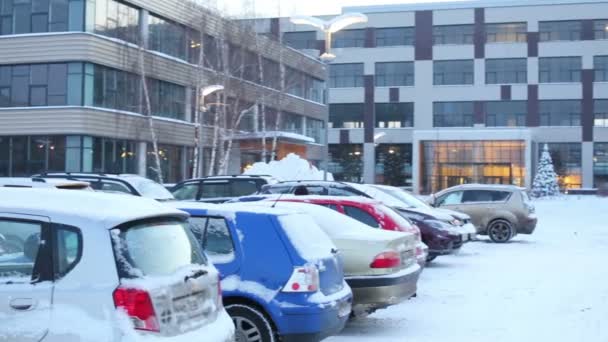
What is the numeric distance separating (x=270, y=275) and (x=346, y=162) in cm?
6934

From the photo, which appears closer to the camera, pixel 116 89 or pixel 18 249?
pixel 18 249

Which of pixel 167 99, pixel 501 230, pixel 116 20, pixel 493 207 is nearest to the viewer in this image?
pixel 493 207

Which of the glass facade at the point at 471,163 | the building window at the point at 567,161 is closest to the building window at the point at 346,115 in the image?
the glass facade at the point at 471,163

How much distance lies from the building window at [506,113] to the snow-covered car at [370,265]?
63.9 m

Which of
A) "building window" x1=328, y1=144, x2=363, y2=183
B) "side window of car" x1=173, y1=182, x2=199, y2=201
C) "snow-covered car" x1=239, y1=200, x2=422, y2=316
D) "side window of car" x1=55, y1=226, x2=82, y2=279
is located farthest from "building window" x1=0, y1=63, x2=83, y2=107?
"building window" x1=328, y1=144, x2=363, y2=183

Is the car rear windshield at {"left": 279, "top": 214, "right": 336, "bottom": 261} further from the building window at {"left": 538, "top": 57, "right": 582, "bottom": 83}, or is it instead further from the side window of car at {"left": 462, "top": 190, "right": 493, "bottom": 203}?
the building window at {"left": 538, "top": 57, "right": 582, "bottom": 83}

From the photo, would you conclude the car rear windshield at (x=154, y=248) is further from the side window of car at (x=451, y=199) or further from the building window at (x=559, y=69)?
the building window at (x=559, y=69)

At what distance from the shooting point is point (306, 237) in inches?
301

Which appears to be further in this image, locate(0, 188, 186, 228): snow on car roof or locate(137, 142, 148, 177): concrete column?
locate(137, 142, 148, 177): concrete column

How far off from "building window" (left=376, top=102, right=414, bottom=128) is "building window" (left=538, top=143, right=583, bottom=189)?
11.7 metres

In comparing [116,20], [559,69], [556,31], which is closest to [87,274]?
[116,20]

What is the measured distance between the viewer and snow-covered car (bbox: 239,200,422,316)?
29.8ft

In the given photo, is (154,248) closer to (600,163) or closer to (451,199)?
(451,199)

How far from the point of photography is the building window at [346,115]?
76062mm
